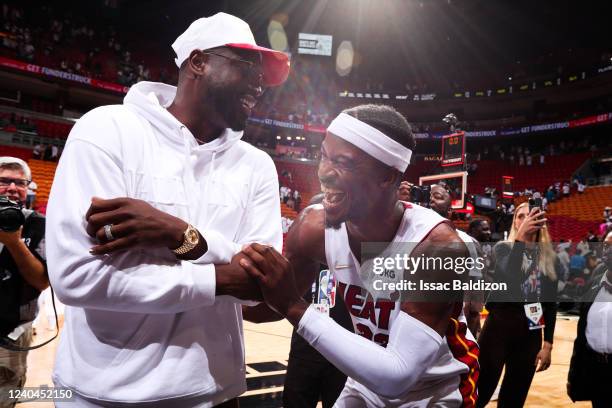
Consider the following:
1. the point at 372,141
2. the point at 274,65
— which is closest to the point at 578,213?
the point at 372,141

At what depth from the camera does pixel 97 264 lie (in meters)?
1.24

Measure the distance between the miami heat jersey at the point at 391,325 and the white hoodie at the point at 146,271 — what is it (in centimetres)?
55

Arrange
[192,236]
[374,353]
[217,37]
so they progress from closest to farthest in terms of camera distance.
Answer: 1. [192,236]
2. [374,353]
3. [217,37]

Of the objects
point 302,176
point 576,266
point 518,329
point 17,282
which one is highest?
point 302,176

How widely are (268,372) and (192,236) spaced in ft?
14.7

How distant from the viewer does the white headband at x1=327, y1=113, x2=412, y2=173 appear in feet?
6.35

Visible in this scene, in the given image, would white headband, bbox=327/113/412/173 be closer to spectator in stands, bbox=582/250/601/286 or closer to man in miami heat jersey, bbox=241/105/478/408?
man in miami heat jersey, bbox=241/105/478/408

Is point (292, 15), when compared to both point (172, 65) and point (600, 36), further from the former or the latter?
point (600, 36)

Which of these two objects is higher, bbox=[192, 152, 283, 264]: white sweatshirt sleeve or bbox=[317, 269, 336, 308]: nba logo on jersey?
bbox=[192, 152, 283, 264]: white sweatshirt sleeve

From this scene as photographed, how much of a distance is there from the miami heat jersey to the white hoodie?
55 centimetres

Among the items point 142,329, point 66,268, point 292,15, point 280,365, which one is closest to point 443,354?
point 142,329

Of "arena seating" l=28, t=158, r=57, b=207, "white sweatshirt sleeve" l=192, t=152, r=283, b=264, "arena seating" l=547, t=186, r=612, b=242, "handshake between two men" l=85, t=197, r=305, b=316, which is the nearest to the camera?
"handshake between two men" l=85, t=197, r=305, b=316

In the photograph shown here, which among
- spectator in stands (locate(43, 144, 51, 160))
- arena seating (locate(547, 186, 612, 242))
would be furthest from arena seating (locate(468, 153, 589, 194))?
spectator in stands (locate(43, 144, 51, 160))

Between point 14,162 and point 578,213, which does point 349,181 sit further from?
point 578,213
